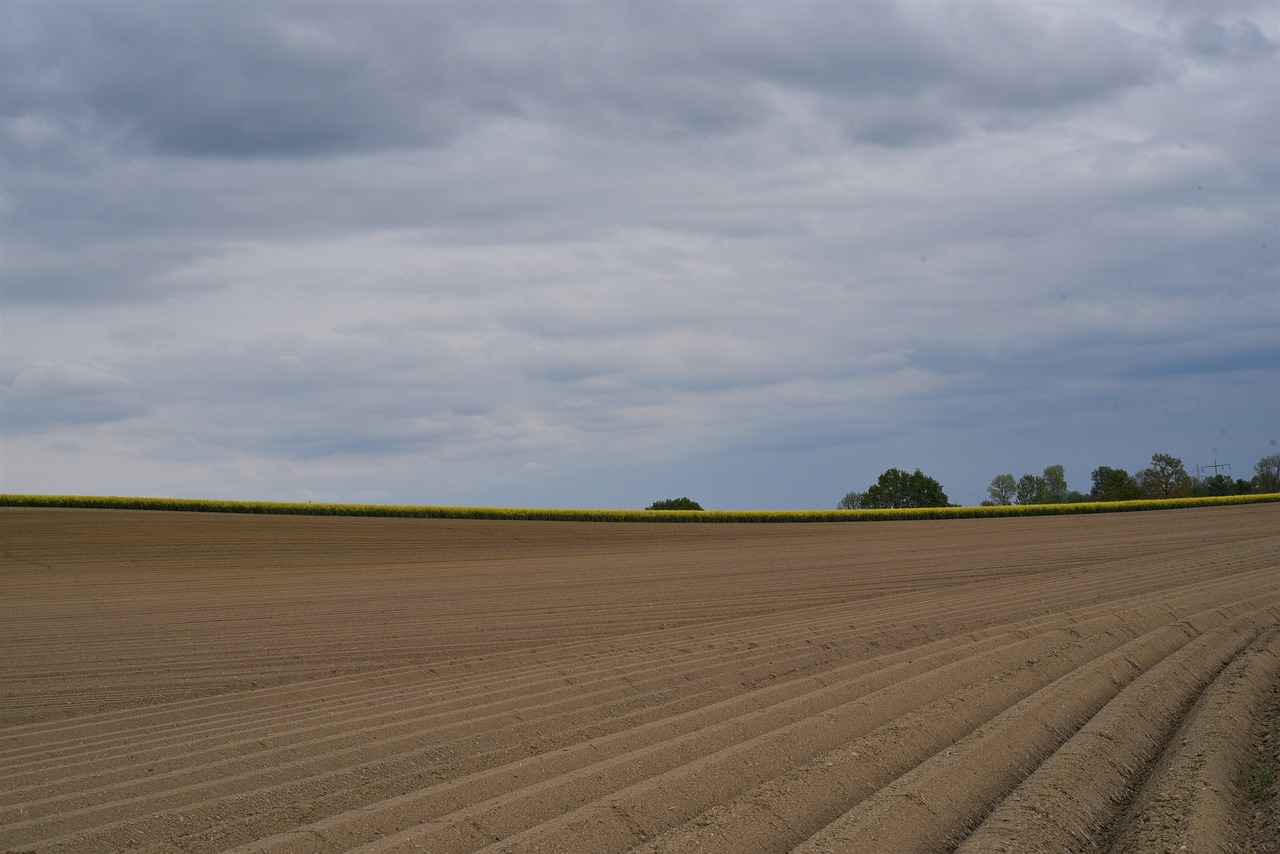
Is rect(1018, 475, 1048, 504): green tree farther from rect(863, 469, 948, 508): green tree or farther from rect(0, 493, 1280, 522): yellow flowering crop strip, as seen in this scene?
rect(0, 493, 1280, 522): yellow flowering crop strip

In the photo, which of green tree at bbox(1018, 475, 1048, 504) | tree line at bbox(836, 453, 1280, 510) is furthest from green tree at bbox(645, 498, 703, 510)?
green tree at bbox(1018, 475, 1048, 504)

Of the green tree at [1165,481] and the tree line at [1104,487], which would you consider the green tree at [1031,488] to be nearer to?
the tree line at [1104,487]

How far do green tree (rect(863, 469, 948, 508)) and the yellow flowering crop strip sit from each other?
52451 mm

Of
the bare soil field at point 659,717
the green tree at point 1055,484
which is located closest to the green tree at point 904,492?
the green tree at point 1055,484

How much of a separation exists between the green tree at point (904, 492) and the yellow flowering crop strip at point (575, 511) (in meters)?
52.5

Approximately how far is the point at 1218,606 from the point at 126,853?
15.4 metres

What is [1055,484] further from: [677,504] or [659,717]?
[659,717]

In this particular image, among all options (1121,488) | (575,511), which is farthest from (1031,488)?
(575,511)

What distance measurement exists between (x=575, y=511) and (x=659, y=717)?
40.3m

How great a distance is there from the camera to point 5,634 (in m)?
18.2

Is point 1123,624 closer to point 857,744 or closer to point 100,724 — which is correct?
point 857,744

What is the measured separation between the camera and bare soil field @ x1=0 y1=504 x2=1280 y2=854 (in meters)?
6.37

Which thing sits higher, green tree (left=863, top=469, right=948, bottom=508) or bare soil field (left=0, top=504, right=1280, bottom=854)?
green tree (left=863, top=469, right=948, bottom=508)

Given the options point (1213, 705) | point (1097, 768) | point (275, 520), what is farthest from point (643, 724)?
point (275, 520)
